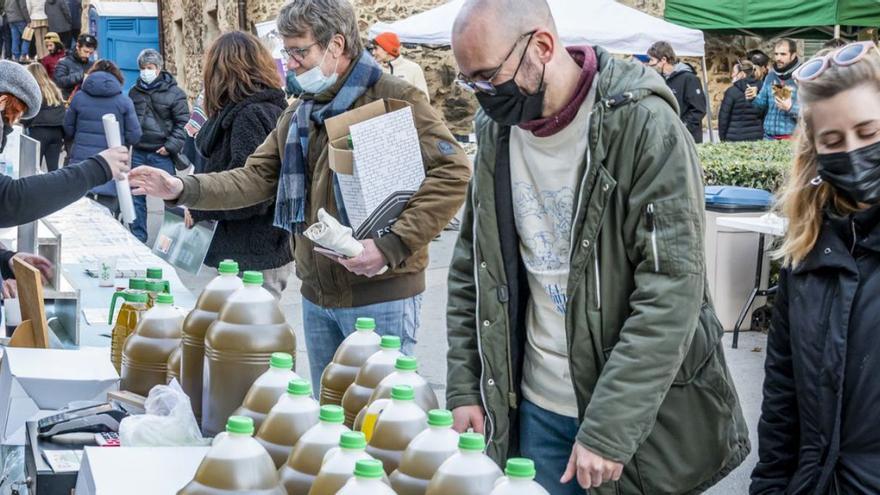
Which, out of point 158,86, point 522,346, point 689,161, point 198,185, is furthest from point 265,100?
point 158,86

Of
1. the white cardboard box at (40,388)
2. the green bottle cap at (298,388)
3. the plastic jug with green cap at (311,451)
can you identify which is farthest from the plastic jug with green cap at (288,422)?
the white cardboard box at (40,388)

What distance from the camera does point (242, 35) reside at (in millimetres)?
5414

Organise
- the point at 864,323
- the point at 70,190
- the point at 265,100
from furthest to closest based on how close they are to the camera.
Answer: the point at 265,100 < the point at 70,190 < the point at 864,323

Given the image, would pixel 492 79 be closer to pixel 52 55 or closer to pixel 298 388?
pixel 298 388

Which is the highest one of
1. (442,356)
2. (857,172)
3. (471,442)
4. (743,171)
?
(857,172)

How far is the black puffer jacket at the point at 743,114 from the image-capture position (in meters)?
15.4

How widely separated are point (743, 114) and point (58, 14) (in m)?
17.0

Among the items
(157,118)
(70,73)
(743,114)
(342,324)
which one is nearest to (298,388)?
(342,324)

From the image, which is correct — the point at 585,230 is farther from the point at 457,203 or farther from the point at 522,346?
the point at 457,203

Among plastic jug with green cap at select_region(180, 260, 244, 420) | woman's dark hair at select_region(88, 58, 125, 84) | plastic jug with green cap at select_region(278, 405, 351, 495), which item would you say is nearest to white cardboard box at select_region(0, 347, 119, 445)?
plastic jug with green cap at select_region(180, 260, 244, 420)

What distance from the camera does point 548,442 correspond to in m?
3.00

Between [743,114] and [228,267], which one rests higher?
[228,267]

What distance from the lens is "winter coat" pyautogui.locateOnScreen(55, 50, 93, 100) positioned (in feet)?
Result: 51.5

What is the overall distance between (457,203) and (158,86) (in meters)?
9.08
